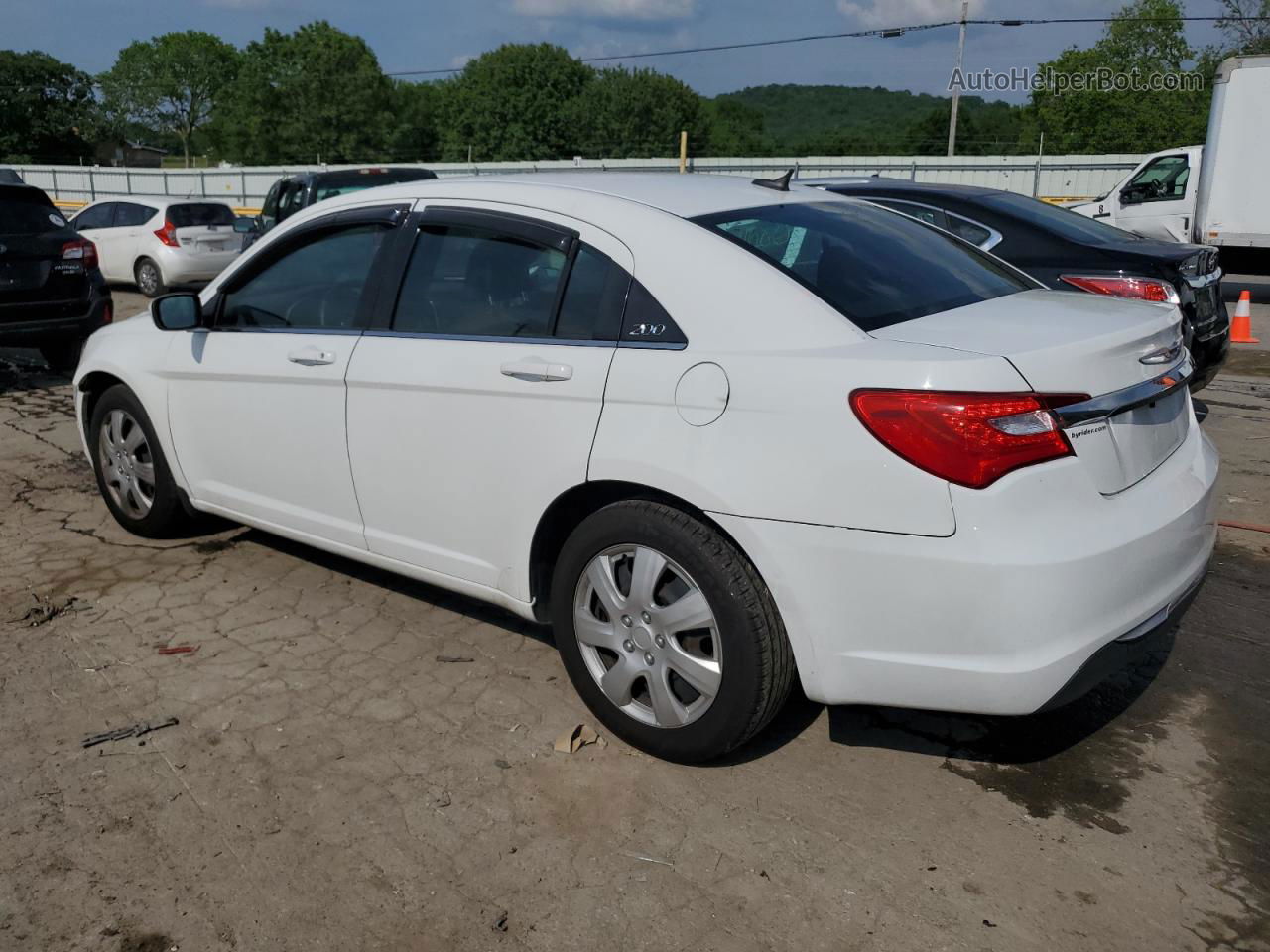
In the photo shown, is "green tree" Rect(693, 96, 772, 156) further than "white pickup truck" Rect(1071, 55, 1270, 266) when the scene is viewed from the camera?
Yes

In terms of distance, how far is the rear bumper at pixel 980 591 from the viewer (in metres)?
2.60

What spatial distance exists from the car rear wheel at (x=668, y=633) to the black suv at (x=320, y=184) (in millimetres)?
11686

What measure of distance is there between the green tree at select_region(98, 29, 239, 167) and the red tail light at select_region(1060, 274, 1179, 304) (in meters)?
123

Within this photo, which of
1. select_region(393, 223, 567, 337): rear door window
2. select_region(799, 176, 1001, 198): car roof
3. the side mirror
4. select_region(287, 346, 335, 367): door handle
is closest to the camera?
select_region(393, 223, 567, 337): rear door window

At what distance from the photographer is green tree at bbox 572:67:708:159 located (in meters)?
94.1

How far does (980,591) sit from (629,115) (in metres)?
97.2

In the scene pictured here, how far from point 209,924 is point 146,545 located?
3.02 m

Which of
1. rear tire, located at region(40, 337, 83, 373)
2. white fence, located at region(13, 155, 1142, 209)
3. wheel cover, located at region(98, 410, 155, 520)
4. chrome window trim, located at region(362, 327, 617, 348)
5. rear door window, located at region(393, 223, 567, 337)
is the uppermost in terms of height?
white fence, located at region(13, 155, 1142, 209)

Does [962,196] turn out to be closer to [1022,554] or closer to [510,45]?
[1022,554]

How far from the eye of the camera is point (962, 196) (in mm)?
7344

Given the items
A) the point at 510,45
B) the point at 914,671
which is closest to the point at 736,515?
the point at 914,671

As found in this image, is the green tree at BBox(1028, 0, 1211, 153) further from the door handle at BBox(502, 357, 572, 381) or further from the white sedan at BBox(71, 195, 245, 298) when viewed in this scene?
the door handle at BBox(502, 357, 572, 381)

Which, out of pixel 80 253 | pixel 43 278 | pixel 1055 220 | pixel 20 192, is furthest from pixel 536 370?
pixel 20 192

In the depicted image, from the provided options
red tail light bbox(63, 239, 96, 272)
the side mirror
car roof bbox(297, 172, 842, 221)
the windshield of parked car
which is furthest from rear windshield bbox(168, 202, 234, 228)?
car roof bbox(297, 172, 842, 221)
